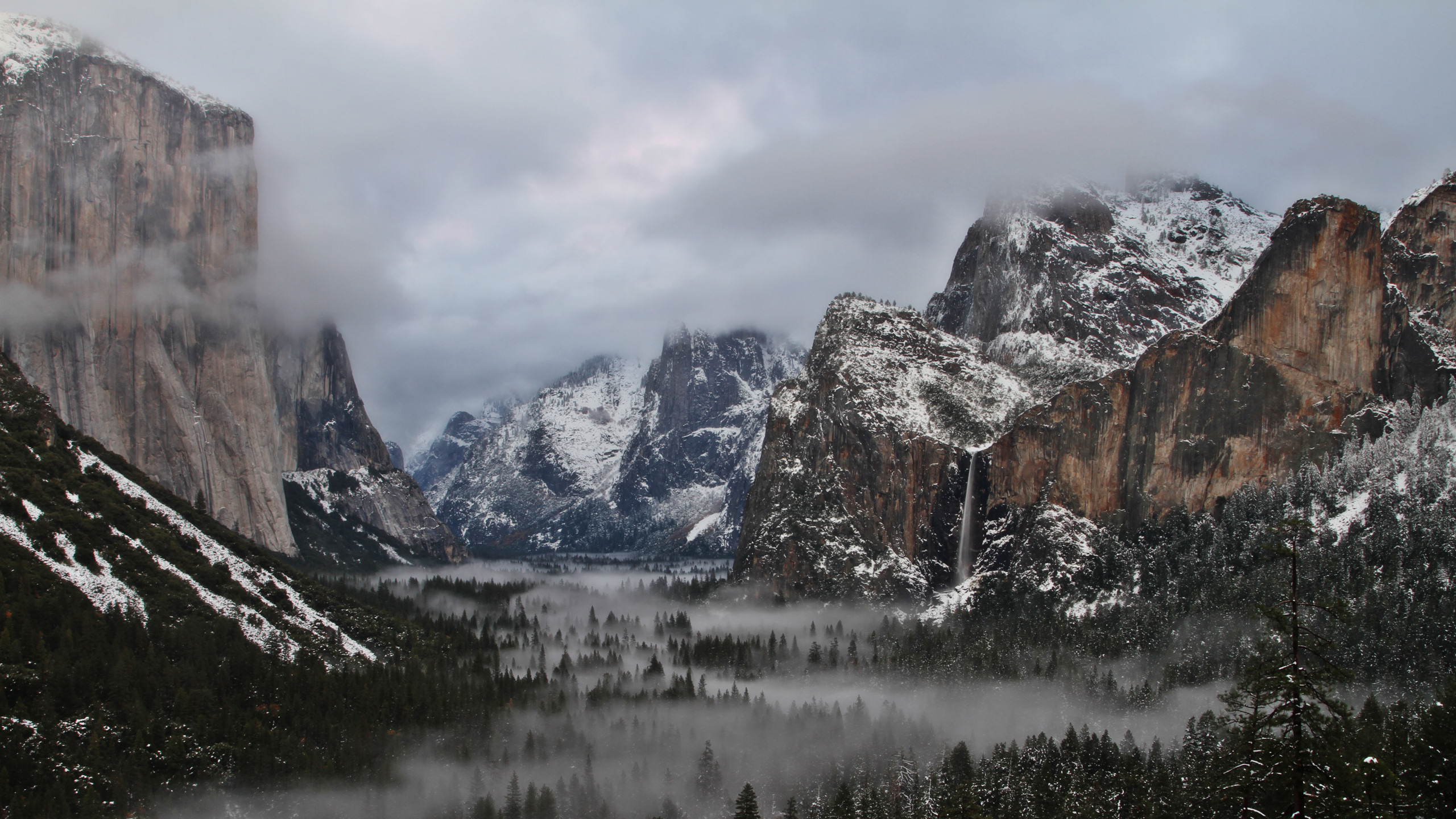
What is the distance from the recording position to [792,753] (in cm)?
15262

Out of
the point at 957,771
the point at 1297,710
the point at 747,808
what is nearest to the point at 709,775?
the point at 957,771

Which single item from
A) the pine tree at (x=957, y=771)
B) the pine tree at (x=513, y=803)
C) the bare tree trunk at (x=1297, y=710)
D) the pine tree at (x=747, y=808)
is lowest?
the pine tree at (x=513, y=803)

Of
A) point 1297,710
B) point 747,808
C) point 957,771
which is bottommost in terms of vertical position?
point 957,771

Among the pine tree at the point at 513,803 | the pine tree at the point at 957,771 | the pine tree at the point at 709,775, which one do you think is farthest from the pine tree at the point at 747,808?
the pine tree at the point at 709,775

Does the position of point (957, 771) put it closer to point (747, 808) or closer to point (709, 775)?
point (709, 775)

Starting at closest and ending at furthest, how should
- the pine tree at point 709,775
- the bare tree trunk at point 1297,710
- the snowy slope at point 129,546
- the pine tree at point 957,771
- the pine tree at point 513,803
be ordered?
A: 1. the bare tree trunk at point 1297,710
2. the pine tree at point 957,771
3. the pine tree at point 513,803
4. the snowy slope at point 129,546
5. the pine tree at point 709,775

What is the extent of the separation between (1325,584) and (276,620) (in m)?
168

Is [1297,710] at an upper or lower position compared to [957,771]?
upper

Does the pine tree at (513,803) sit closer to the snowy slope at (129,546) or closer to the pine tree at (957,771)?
the snowy slope at (129,546)

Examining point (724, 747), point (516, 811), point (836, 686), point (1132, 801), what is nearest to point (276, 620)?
point (516, 811)

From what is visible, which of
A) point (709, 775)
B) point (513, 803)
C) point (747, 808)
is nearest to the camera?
point (747, 808)

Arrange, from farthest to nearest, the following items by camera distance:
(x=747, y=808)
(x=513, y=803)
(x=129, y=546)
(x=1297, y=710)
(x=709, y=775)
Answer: (x=709, y=775)
(x=129, y=546)
(x=513, y=803)
(x=747, y=808)
(x=1297, y=710)

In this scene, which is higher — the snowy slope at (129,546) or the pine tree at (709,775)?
the snowy slope at (129,546)

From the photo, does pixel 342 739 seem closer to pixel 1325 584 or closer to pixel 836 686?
pixel 836 686
